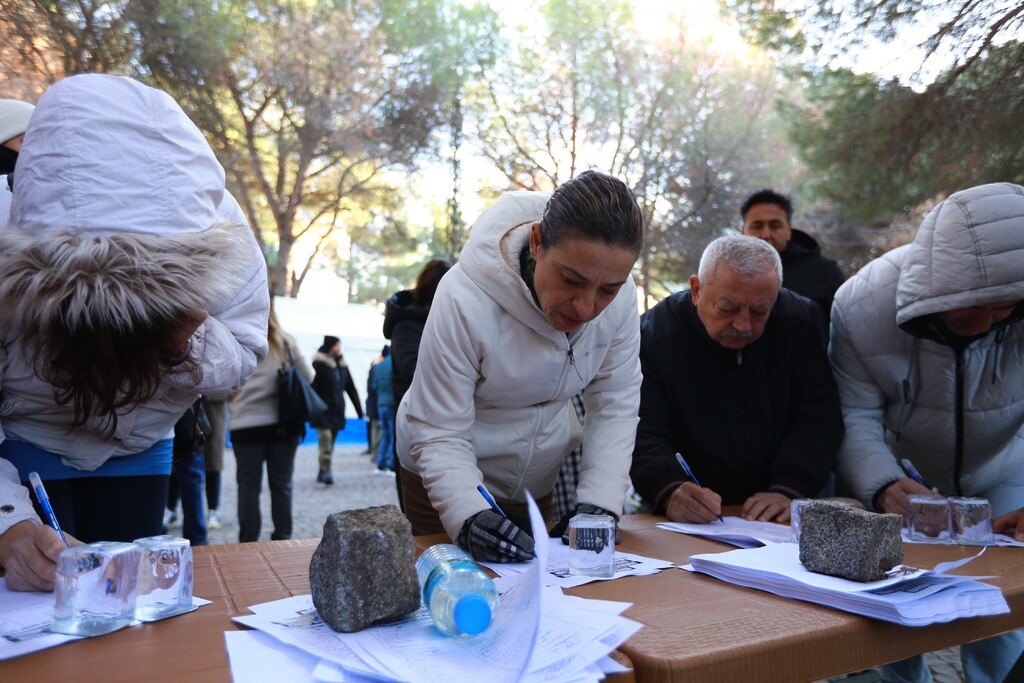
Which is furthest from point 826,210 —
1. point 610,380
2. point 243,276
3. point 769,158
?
Result: point 243,276

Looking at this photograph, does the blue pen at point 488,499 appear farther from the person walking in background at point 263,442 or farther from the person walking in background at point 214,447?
the person walking in background at point 214,447

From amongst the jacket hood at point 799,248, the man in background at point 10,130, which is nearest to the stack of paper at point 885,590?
the man in background at point 10,130

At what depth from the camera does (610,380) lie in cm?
188

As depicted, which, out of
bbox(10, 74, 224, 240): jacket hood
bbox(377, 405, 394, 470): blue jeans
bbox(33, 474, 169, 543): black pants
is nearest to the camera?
bbox(10, 74, 224, 240): jacket hood

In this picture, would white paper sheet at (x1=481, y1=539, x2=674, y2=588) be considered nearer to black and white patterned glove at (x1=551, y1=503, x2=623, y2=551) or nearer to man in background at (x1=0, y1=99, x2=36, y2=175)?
black and white patterned glove at (x1=551, y1=503, x2=623, y2=551)

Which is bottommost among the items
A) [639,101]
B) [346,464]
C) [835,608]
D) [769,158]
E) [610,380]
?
[346,464]

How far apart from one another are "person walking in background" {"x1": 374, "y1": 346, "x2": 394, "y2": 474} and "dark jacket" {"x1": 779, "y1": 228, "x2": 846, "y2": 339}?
5.47 m

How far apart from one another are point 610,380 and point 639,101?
12.7m

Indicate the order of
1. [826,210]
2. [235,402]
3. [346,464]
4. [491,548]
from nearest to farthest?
1. [491,548]
2. [235,402]
3. [826,210]
4. [346,464]

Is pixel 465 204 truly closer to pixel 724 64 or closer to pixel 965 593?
pixel 724 64

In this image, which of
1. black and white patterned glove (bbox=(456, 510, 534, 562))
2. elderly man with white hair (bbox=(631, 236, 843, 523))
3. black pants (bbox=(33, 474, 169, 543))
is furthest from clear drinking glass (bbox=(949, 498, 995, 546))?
black pants (bbox=(33, 474, 169, 543))

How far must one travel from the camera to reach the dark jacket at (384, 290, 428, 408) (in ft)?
11.2

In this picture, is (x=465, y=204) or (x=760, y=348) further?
(x=465, y=204)

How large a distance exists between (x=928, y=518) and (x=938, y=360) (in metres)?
0.56
